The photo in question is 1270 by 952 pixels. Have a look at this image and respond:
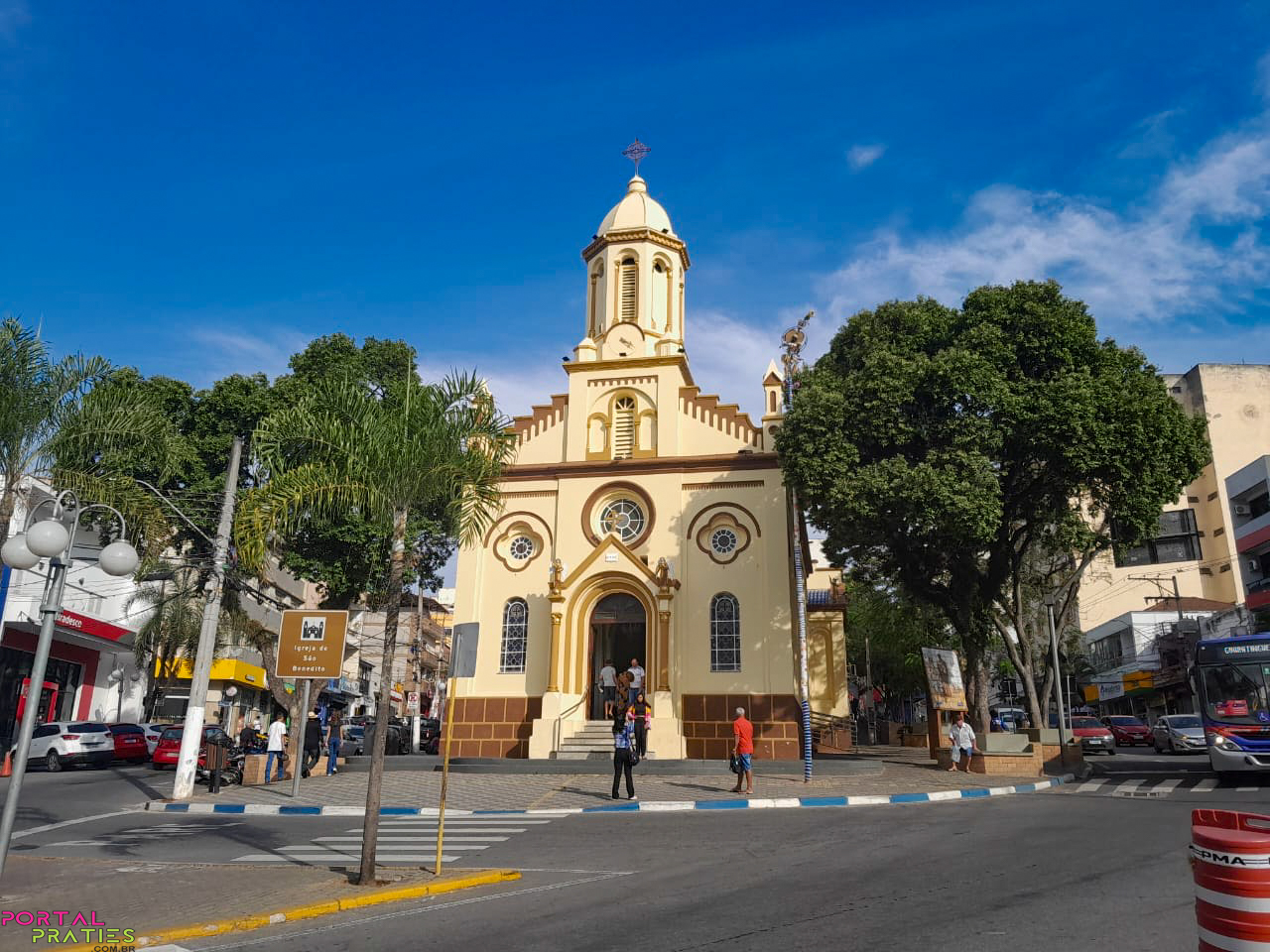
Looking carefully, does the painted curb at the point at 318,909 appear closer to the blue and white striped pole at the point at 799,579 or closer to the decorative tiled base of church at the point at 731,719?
the blue and white striped pole at the point at 799,579

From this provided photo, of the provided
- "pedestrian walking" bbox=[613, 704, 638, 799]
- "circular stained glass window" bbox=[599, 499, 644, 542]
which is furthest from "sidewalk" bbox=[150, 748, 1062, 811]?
"circular stained glass window" bbox=[599, 499, 644, 542]

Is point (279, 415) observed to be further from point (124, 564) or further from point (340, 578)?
point (340, 578)

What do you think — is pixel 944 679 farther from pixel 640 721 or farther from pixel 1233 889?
pixel 1233 889

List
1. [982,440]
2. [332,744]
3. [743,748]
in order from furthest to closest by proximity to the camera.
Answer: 1. [332,744]
2. [982,440]
3. [743,748]

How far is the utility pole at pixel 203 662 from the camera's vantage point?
17359 mm

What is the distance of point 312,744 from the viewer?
22750mm

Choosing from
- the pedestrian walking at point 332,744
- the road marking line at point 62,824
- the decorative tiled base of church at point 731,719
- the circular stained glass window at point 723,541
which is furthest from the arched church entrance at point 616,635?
the road marking line at point 62,824

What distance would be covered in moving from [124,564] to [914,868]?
8710mm

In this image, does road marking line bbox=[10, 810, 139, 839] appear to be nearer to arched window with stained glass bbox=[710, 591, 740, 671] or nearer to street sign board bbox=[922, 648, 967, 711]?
arched window with stained glass bbox=[710, 591, 740, 671]

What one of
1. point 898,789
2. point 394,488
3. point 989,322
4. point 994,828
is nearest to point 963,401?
point 989,322

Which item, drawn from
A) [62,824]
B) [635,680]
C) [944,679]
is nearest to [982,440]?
[944,679]

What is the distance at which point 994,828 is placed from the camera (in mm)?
11938

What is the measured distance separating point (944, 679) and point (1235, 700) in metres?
6.42

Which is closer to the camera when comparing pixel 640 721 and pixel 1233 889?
pixel 1233 889
